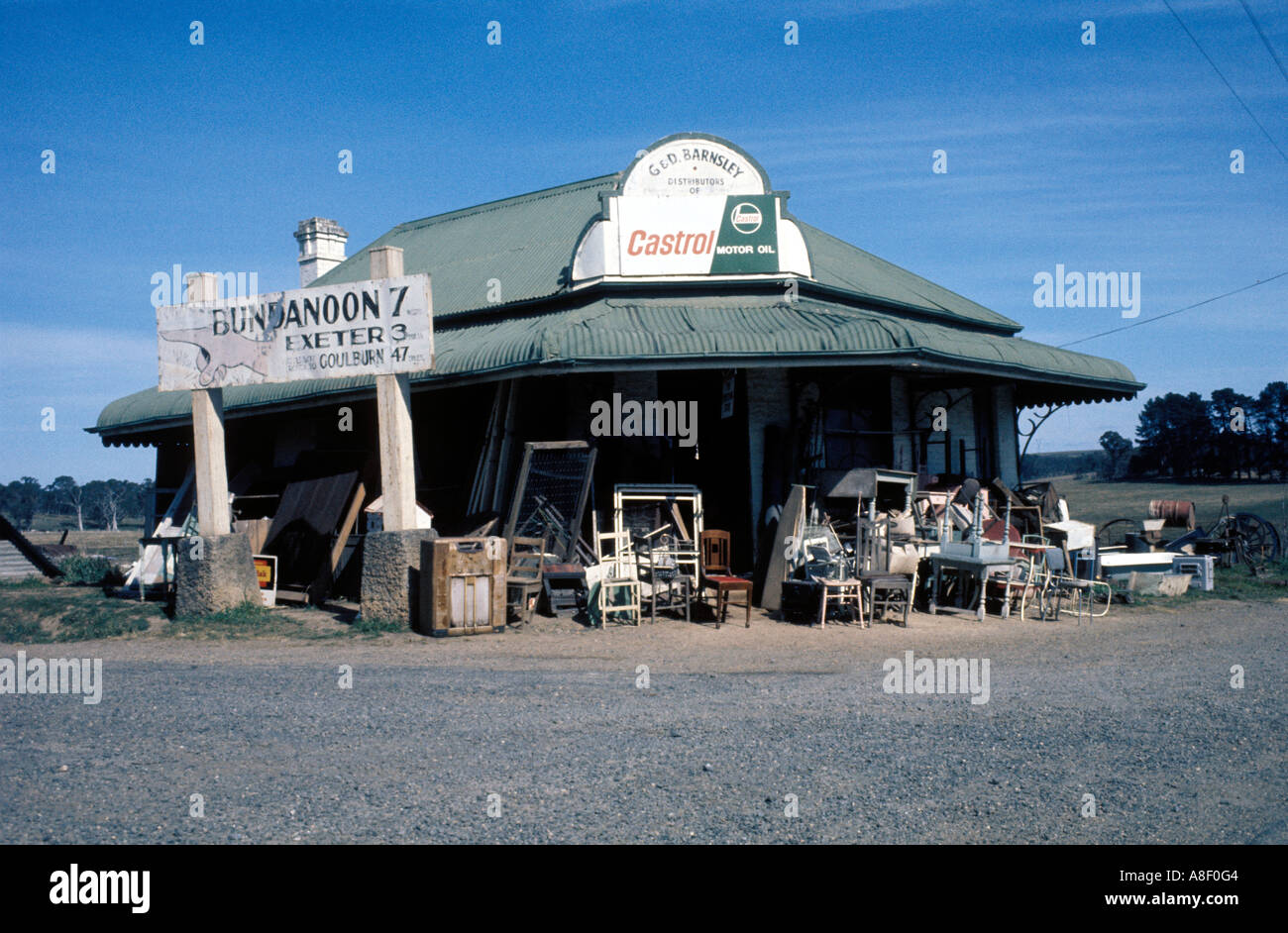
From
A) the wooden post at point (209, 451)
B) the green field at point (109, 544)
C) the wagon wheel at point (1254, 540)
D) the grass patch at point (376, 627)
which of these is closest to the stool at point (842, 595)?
the grass patch at point (376, 627)

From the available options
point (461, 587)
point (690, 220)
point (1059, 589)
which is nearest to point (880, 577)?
point (1059, 589)

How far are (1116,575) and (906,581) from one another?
4900mm

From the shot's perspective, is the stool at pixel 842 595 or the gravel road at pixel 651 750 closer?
the gravel road at pixel 651 750

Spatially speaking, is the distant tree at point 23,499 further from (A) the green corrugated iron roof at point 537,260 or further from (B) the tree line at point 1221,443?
(B) the tree line at point 1221,443

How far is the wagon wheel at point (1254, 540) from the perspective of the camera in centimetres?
2010

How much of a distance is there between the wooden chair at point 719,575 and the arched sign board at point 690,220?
4.24 m

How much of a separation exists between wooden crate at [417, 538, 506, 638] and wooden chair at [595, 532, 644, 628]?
1.28 meters

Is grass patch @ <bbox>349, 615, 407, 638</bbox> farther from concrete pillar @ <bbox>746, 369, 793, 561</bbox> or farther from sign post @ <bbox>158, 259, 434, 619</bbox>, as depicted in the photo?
concrete pillar @ <bbox>746, 369, 793, 561</bbox>

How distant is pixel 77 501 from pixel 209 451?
6351cm

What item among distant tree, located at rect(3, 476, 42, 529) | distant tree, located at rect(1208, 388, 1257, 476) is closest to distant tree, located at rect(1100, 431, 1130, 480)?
distant tree, located at rect(1208, 388, 1257, 476)

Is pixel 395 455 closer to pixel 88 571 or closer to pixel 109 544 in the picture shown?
pixel 88 571

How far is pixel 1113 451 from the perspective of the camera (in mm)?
71062

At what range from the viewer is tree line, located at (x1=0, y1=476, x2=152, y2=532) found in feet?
214

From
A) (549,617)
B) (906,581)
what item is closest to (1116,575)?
(906,581)
